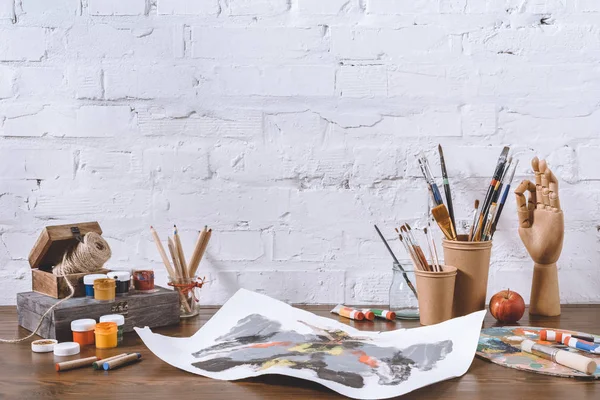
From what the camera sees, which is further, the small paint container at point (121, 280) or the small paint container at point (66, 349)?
the small paint container at point (121, 280)

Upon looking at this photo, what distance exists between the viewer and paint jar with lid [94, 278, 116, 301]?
1.13 m

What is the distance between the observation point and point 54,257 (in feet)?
4.02

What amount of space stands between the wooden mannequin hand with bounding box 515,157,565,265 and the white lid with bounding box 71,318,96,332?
0.81 meters

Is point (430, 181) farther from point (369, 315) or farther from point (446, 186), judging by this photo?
point (369, 315)

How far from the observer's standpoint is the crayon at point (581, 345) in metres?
0.99

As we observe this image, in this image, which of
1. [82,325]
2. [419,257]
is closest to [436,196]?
[419,257]

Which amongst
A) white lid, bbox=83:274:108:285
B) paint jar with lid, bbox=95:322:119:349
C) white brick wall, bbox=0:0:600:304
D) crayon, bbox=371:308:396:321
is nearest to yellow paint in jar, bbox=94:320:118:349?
paint jar with lid, bbox=95:322:119:349

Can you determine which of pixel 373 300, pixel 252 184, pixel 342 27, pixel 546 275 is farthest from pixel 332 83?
pixel 546 275

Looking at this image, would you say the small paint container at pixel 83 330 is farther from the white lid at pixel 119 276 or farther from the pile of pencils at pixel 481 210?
the pile of pencils at pixel 481 210

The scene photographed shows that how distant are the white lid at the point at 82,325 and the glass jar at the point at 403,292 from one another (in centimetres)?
55

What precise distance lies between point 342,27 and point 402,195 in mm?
372

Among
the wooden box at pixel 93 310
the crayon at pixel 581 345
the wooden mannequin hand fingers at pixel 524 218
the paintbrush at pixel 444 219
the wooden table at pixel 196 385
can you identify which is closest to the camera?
the wooden table at pixel 196 385

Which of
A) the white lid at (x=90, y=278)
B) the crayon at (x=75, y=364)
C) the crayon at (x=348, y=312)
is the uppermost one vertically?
the white lid at (x=90, y=278)

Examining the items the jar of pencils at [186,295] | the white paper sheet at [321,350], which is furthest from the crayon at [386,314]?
the jar of pencils at [186,295]
